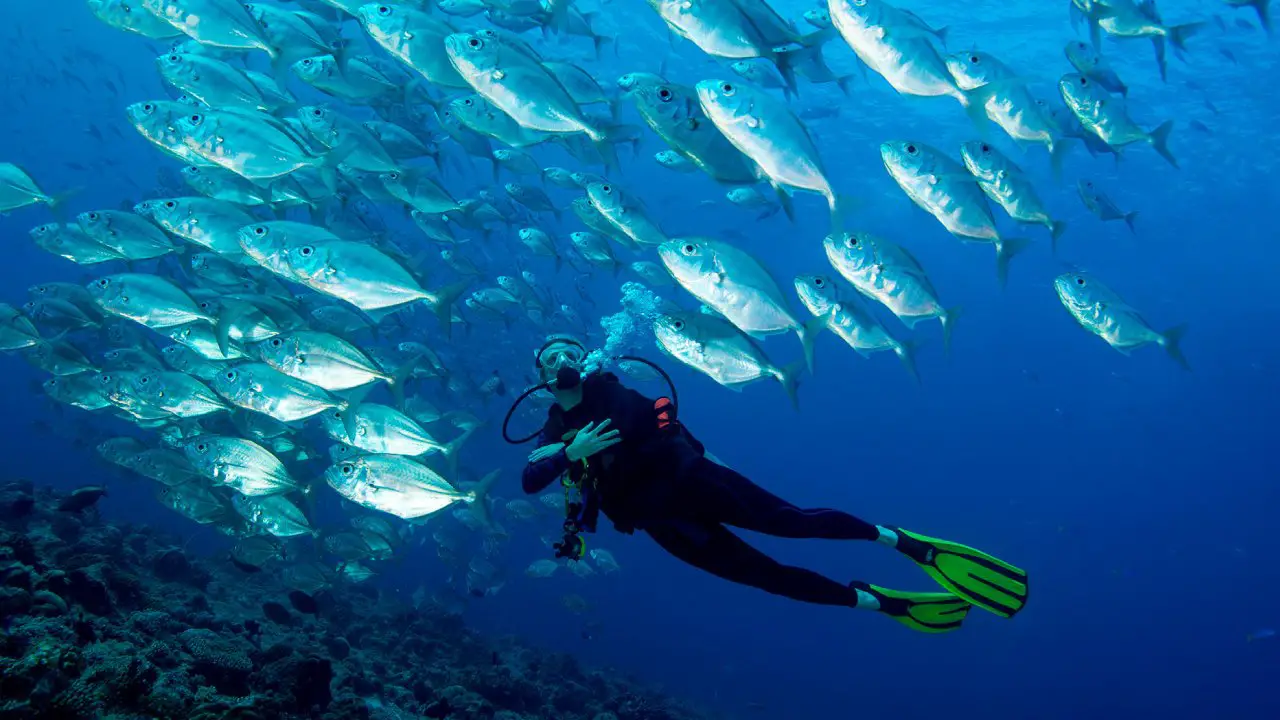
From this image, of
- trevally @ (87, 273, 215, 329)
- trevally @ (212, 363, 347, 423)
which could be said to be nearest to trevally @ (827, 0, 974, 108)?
trevally @ (212, 363, 347, 423)

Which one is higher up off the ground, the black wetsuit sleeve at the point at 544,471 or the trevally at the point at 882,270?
the trevally at the point at 882,270

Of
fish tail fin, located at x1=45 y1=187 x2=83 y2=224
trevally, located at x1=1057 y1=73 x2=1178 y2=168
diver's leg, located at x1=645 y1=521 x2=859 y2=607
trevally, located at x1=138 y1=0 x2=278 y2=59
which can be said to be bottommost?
diver's leg, located at x1=645 y1=521 x2=859 y2=607

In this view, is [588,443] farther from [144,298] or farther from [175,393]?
[175,393]

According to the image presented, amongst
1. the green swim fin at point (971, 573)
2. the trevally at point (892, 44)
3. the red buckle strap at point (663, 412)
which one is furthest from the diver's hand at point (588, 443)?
the trevally at point (892, 44)

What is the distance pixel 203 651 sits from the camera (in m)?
5.31

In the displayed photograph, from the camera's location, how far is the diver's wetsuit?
4.56m

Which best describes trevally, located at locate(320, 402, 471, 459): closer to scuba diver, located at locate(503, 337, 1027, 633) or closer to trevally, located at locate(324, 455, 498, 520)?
trevally, located at locate(324, 455, 498, 520)

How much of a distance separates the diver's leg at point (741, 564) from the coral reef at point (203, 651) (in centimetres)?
292

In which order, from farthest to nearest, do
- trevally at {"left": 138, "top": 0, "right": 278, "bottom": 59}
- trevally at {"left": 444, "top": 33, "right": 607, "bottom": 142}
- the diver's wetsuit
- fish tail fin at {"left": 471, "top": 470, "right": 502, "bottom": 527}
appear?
fish tail fin at {"left": 471, "top": 470, "right": 502, "bottom": 527} → trevally at {"left": 138, "top": 0, "right": 278, "bottom": 59} → trevally at {"left": 444, "top": 33, "right": 607, "bottom": 142} → the diver's wetsuit

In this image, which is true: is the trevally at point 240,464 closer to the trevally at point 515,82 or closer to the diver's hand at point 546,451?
the diver's hand at point 546,451

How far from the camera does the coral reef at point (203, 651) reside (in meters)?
3.55

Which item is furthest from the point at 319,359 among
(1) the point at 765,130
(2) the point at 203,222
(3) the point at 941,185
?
(3) the point at 941,185

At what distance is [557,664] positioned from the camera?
14469mm

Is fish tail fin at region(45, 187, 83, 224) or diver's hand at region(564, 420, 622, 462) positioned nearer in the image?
diver's hand at region(564, 420, 622, 462)
